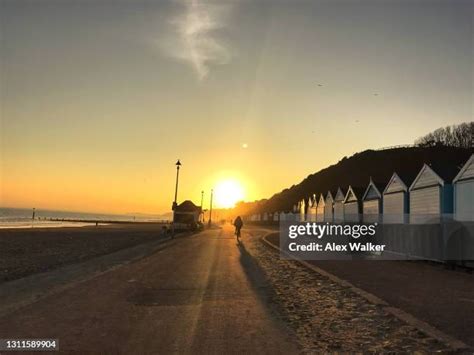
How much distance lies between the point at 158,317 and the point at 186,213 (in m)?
48.9

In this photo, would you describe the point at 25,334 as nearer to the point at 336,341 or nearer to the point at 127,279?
the point at 336,341

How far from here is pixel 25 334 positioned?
7238 mm

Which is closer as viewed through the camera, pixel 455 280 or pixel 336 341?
pixel 336 341

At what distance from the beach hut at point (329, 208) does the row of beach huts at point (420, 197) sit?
616 centimetres

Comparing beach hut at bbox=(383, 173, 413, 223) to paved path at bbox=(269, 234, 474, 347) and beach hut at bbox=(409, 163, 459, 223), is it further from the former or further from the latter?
paved path at bbox=(269, 234, 474, 347)

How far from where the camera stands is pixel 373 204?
90.0 feet

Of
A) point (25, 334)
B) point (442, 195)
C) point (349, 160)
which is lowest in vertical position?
point (25, 334)

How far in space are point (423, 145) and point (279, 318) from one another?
163m

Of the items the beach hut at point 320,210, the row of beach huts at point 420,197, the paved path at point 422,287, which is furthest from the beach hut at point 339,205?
the paved path at point 422,287

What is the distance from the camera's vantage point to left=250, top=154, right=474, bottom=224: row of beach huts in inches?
701

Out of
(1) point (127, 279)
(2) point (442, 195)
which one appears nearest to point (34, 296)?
(1) point (127, 279)

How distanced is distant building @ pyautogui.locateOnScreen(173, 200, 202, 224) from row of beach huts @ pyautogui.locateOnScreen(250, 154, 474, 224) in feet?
88.7

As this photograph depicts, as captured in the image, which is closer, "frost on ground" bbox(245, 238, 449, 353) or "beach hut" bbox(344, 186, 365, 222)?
"frost on ground" bbox(245, 238, 449, 353)

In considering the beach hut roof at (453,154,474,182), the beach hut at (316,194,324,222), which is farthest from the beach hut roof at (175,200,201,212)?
the beach hut roof at (453,154,474,182)
